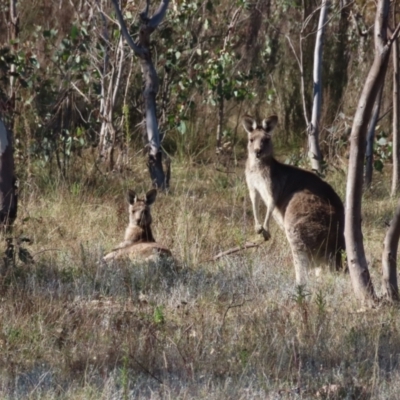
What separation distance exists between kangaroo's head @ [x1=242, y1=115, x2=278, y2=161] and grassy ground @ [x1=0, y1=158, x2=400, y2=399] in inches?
26.9

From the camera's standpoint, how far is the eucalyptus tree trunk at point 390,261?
5.91 meters

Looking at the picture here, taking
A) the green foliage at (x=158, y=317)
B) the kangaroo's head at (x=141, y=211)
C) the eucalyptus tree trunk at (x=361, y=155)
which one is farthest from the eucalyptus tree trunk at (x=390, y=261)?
the kangaroo's head at (x=141, y=211)

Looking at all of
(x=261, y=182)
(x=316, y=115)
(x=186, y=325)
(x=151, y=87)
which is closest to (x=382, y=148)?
(x=316, y=115)

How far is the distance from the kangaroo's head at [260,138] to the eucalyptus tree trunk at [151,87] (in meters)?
1.35

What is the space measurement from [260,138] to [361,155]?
2.73 metres

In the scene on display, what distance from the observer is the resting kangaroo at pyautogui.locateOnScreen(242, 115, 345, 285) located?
742cm

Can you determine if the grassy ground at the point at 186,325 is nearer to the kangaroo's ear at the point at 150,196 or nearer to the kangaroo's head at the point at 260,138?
the kangaroo's ear at the point at 150,196

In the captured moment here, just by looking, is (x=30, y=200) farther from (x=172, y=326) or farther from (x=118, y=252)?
(x=172, y=326)

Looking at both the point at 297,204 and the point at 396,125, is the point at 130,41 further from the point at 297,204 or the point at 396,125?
the point at 396,125

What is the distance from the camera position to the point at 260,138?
855cm

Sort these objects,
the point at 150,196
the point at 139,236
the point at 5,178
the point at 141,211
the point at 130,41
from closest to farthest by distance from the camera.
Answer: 1. the point at 5,178
2. the point at 139,236
3. the point at 141,211
4. the point at 150,196
5. the point at 130,41

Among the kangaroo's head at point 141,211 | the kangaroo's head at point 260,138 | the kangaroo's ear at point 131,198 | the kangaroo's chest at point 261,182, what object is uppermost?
the kangaroo's head at point 260,138

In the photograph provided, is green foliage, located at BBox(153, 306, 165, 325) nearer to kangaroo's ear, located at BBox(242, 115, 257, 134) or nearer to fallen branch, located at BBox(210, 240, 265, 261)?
fallen branch, located at BBox(210, 240, 265, 261)

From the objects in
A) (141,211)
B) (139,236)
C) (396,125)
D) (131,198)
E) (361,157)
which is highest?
(396,125)
